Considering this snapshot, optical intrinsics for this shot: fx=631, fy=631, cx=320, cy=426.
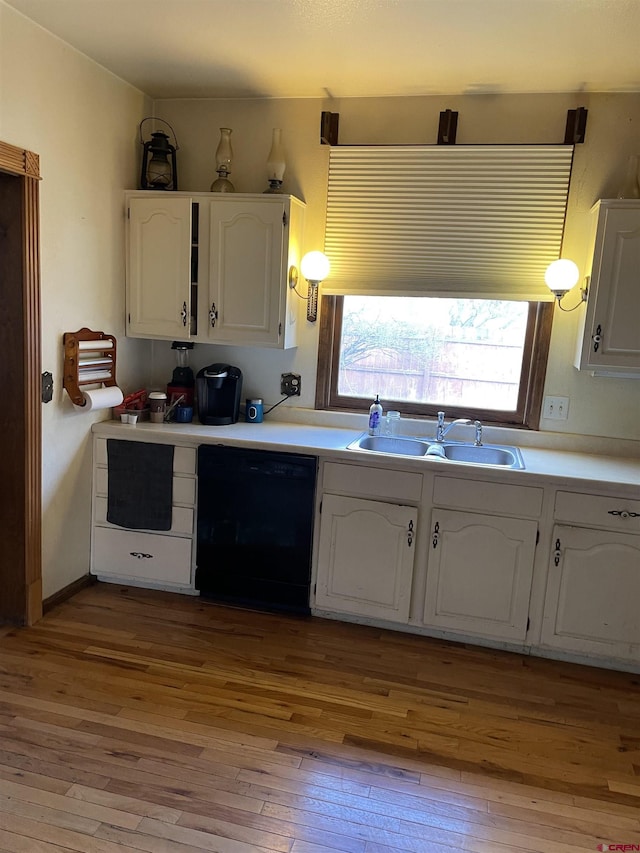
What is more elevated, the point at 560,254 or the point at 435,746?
the point at 560,254

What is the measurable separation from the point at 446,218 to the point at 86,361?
1.88 m

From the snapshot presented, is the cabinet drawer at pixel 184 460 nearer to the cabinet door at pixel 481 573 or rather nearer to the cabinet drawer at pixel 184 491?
the cabinet drawer at pixel 184 491

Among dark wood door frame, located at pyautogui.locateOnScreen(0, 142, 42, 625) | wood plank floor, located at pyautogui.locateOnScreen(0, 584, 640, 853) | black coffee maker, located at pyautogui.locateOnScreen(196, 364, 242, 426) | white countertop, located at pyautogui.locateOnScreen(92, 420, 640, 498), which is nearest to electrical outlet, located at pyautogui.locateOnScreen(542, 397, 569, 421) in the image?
white countertop, located at pyautogui.locateOnScreen(92, 420, 640, 498)

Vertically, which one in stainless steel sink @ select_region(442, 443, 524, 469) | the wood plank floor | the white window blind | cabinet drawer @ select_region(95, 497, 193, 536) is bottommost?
the wood plank floor

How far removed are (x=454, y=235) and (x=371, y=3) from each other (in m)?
1.18

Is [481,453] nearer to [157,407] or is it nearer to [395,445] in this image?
[395,445]

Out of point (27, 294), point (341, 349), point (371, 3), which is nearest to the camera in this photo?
point (371, 3)

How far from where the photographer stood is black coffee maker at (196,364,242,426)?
10.6 feet

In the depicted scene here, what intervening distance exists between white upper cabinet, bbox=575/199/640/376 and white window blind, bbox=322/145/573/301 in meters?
0.31

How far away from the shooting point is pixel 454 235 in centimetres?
311

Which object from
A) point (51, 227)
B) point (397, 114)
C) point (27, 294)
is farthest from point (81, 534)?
point (397, 114)

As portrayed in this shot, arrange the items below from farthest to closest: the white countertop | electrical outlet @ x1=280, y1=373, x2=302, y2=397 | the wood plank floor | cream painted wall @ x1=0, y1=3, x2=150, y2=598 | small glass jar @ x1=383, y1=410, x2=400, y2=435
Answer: electrical outlet @ x1=280, y1=373, x2=302, y2=397 → small glass jar @ x1=383, y1=410, x2=400, y2=435 → the white countertop → cream painted wall @ x1=0, y1=3, x2=150, y2=598 → the wood plank floor

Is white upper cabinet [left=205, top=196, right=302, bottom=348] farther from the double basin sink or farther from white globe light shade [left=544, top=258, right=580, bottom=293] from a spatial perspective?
white globe light shade [left=544, top=258, right=580, bottom=293]

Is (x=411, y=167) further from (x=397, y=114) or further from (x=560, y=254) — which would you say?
(x=560, y=254)
